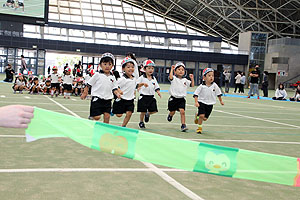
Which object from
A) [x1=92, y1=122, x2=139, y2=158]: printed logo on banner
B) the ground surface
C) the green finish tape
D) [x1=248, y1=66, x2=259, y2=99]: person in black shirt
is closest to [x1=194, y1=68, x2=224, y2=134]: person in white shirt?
the ground surface

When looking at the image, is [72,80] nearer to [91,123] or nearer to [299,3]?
[91,123]

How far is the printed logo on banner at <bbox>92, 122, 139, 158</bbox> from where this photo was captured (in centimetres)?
264

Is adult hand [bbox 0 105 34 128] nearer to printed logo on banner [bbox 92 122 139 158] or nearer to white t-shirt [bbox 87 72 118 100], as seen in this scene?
printed logo on banner [bbox 92 122 139 158]

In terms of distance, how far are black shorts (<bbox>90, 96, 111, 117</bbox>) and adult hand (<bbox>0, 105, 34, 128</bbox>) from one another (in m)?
5.03

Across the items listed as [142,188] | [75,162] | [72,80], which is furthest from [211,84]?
[72,80]

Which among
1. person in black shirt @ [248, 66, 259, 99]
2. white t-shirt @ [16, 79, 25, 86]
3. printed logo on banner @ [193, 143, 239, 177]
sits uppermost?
person in black shirt @ [248, 66, 259, 99]

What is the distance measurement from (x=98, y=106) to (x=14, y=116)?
203 inches

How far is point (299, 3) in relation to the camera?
45906mm

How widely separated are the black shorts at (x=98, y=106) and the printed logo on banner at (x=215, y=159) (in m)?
4.73

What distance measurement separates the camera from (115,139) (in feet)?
8.75

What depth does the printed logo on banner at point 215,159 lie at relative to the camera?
258 centimetres

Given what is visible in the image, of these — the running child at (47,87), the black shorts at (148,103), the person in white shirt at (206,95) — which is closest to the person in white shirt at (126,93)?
the black shorts at (148,103)

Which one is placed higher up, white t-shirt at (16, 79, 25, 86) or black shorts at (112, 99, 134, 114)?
white t-shirt at (16, 79, 25, 86)

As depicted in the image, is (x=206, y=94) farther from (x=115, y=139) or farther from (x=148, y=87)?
(x=115, y=139)
